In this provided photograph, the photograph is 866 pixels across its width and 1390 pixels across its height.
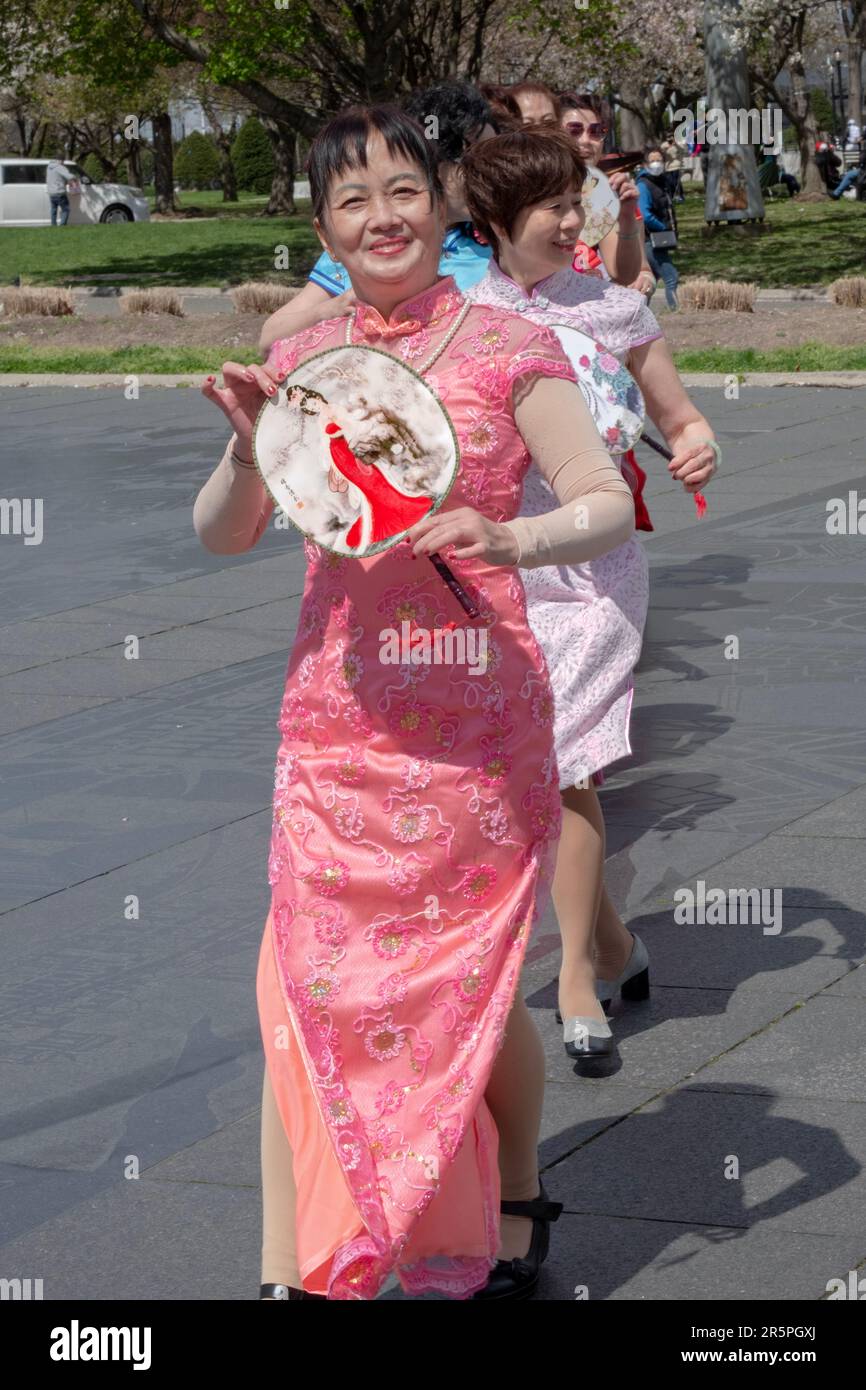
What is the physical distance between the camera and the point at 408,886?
316cm

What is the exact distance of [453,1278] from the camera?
10.7 ft

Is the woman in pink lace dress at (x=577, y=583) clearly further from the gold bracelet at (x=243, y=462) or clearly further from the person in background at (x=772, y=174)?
the person in background at (x=772, y=174)

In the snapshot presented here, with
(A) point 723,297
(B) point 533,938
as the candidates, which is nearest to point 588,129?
(B) point 533,938

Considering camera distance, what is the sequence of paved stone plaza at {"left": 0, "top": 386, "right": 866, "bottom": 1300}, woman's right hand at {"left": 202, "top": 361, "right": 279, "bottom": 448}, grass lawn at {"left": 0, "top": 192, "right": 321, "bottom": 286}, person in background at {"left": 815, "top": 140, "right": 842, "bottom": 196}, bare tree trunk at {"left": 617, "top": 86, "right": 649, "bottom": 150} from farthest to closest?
bare tree trunk at {"left": 617, "top": 86, "right": 649, "bottom": 150}
person in background at {"left": 815, "top": 140, "right": 842, "bottom": 196}
grass lawn at {"left": 0, "top": 192, "right": 321, "bottom": 286}
paved stone plaza at {"left": 0, "top": 386, "right": 866, "bottom": 1300}
woman's right hand at {"left": 202, "top": 361, "right": 279, "bottom": 448}

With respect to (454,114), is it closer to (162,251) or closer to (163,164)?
(162,251)

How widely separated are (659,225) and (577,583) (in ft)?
64.0

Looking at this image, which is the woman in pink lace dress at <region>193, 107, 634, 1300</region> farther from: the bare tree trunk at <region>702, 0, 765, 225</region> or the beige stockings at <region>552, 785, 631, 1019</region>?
the bare tree trunk at <region>702, 0, 765, 225</region>

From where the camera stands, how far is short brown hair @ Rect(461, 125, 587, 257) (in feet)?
14.6

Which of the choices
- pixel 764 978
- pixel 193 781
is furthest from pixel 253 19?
pixel 764 978

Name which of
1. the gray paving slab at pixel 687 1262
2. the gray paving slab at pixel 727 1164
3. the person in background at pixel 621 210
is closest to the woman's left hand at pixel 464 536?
the gray paving slab at pixel 687 1262

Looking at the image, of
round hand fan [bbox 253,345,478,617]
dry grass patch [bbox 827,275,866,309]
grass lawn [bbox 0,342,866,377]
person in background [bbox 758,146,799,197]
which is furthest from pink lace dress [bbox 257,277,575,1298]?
person in background [bbox 758,146,799,197]

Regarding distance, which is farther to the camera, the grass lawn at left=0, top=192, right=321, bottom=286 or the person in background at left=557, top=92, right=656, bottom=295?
the grass lawn at left=0, top=192, right=321, bottom=286

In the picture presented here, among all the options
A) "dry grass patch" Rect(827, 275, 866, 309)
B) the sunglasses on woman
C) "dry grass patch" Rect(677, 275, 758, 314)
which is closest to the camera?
the sunglasses on woman

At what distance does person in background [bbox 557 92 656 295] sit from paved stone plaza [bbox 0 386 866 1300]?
161cm
